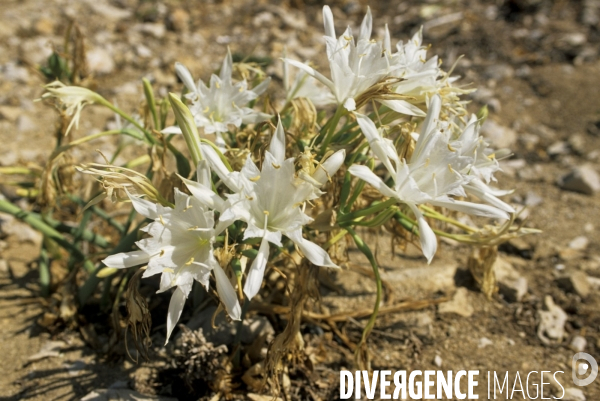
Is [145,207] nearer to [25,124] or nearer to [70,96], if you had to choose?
[70,96]

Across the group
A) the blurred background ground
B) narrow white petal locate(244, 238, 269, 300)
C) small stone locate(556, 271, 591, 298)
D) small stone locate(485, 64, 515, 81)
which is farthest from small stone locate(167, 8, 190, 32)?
narrow white petal locate(244, 238, 269, 300)

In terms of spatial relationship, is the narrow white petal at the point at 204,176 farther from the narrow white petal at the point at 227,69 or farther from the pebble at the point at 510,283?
the pebble at the point at 510,283

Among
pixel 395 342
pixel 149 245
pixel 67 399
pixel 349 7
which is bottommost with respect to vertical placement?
pixel 67 399

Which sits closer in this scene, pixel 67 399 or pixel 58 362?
pixel 67 399

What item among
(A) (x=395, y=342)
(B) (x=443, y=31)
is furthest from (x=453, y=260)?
(B) (x=443, y=31)

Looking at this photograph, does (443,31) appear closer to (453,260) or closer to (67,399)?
(453,260)

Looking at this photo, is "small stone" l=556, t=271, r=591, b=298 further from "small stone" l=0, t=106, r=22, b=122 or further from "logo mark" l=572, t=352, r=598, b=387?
"small stone" l=0, t=106, r=22, b=122

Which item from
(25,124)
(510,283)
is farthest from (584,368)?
(25,124)
